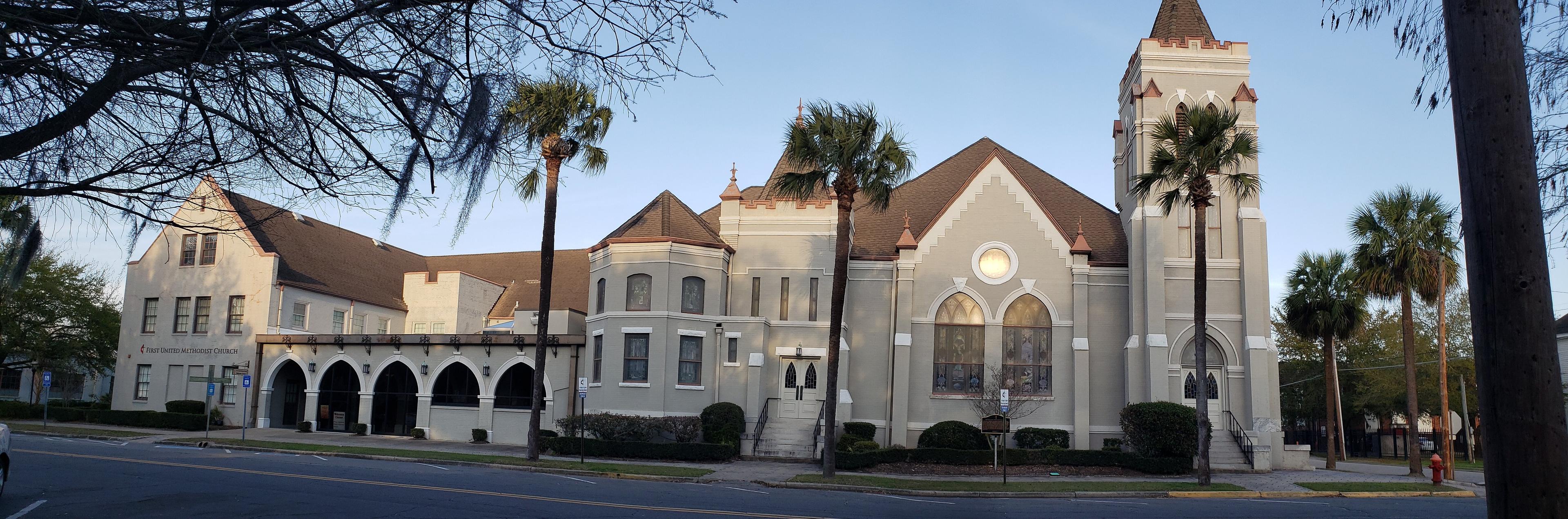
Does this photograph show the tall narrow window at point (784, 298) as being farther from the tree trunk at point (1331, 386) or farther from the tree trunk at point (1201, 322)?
the tree trunk at point (1331, 386)

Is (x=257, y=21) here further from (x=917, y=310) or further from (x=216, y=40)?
(x=917, y=310)

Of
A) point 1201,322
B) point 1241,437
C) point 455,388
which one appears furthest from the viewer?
point 455,388

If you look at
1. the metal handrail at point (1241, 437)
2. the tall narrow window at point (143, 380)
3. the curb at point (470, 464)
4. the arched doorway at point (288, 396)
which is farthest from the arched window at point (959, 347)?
the tall narrow window at point (143, 380)

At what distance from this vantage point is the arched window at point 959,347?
36656 mm

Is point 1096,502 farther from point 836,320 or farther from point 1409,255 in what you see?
point 1409,255

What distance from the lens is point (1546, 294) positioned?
5852 mm

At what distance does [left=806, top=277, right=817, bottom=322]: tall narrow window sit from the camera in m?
36.5

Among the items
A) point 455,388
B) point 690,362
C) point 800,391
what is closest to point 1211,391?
point 800,391

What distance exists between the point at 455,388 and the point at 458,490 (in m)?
21.8

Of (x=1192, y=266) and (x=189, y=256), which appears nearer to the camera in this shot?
(x=1192, y=266)

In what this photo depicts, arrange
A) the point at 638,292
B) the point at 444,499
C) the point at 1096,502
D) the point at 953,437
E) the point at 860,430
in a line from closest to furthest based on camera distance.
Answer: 1. the point at 444,499
2. the point at 1096,502
3. the point at 953,437
4. the point at 860,430
5. the point at 638,292

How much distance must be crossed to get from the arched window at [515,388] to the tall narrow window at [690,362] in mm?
6937

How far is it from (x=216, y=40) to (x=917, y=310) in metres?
32.8

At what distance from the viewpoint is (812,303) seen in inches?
1439
